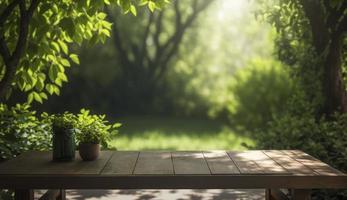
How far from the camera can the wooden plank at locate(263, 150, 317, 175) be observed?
13.5ft

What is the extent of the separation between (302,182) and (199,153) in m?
1.37

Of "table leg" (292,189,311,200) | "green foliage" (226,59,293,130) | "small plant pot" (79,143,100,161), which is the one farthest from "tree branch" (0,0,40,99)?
"green foliage" (226,59,293,130)

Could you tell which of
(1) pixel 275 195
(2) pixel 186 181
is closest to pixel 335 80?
(1) pixel 275 195

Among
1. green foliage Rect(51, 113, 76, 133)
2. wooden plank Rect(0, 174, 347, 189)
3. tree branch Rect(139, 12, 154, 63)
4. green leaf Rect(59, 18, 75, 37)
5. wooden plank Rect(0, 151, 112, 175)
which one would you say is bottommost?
wooden plank Rect(0, 174, 347, 189)

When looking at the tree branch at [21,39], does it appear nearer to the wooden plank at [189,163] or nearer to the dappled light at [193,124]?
the dappled light at [193,124]

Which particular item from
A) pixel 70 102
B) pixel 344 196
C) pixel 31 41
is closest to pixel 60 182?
pixel 31 41

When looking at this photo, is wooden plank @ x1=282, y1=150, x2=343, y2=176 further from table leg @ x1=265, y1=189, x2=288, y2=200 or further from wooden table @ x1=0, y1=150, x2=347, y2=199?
table leg @ x1=265, y1=189, x2=288, y2=200

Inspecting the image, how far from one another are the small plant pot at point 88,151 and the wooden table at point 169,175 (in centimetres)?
6

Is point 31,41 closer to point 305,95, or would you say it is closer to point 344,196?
point 344,196

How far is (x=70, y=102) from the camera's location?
81.4 ft

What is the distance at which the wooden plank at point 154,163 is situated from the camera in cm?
415

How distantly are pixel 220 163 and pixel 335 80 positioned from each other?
4.12m

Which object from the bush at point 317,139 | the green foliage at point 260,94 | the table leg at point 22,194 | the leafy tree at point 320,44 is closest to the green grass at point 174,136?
the green foliage at point 260,94

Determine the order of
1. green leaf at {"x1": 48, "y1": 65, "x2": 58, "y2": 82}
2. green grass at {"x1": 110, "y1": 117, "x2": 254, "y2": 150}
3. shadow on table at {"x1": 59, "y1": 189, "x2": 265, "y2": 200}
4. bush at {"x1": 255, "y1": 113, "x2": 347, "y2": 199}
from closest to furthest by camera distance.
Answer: green leaf at {"x1": 48, "y1": 65, "x2": 58, "y2": 82}
bush at {"x1": 255, "y1": 113, "x2": 347, "y2": 199}
shadow on table at {"x1": 59, "y1": 189, "x2": 265, "y2": 200}
green grass at {"x1": 110, "y1": 117, "x2": 254, "y2": 150}
